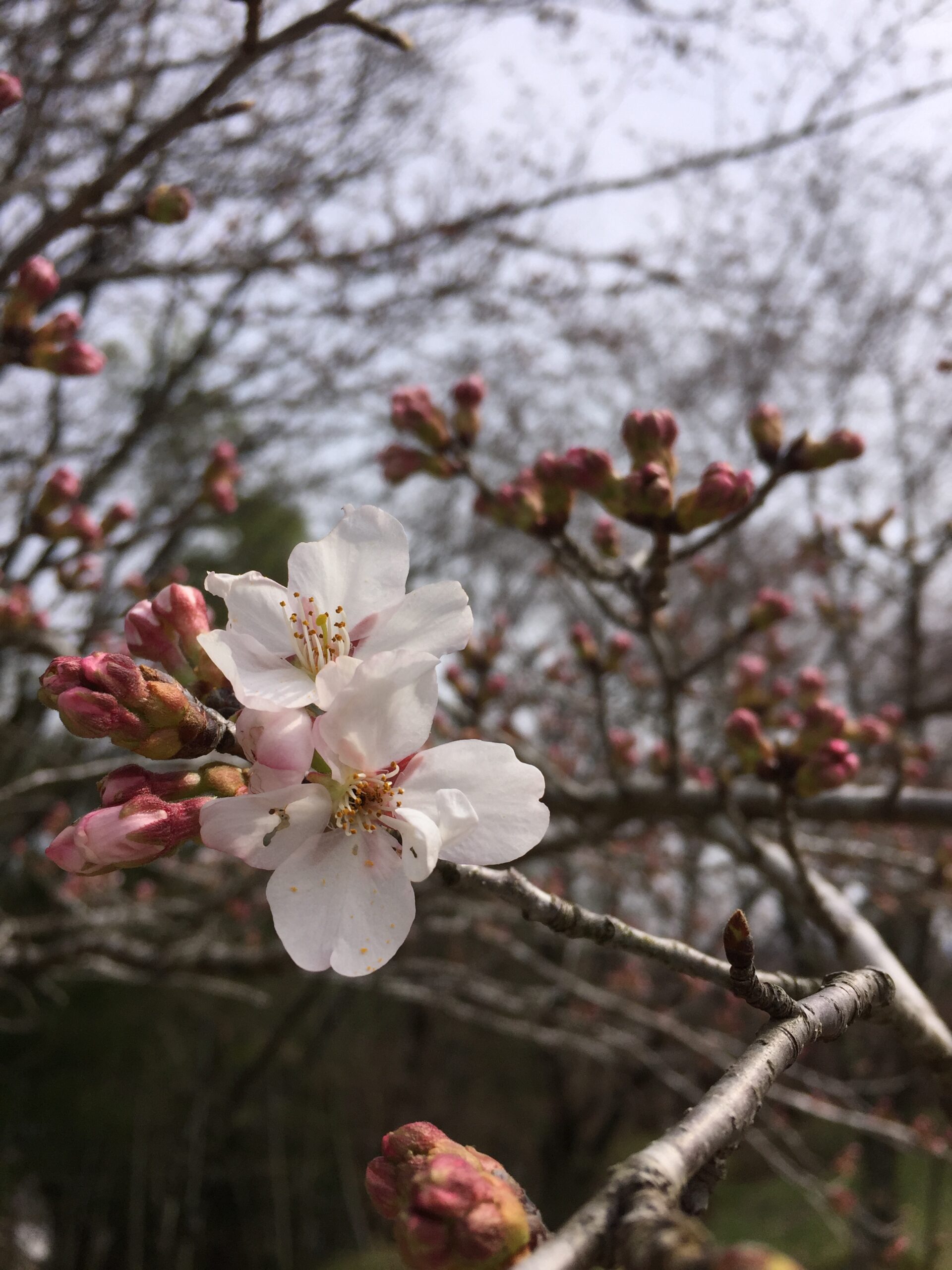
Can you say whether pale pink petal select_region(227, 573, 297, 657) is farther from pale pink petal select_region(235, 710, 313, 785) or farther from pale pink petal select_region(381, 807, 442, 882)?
pale pink petal select_region(381, 807, 442, 882)

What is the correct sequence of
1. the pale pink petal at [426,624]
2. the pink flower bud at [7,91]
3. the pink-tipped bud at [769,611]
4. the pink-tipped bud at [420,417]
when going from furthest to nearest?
the pink-tipped bud at [769,611] < the pink-tipped bud at [420,417] < the pink flower bud at [7,91] < the pale pink petal at [426,624]

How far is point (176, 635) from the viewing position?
946mm

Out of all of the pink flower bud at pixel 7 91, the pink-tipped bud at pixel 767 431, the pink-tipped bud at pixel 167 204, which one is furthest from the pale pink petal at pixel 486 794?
the pink flower bud at pixel 7 91

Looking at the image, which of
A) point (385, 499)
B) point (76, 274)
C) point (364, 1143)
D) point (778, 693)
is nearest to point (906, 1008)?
point (778, 693)

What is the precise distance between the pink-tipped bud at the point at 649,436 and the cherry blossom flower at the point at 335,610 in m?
0.78

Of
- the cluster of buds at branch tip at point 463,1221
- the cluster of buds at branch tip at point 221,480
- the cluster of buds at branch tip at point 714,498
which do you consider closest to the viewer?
the cluster of buds at branch tip at point 463,1221

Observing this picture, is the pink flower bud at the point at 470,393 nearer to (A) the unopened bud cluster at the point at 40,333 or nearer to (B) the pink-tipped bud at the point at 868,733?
(A) the unopened bud cluster at the point at 40,333

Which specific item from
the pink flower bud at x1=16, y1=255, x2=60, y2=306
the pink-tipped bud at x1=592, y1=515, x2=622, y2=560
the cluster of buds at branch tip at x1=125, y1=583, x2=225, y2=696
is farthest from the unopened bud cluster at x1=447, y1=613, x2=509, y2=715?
the cluster of buds at branch tip at x1=125, y1=583, x2=225, y2=696

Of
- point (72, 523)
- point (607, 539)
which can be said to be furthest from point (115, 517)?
point (607, 539)

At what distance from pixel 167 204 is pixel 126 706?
140 centimetres

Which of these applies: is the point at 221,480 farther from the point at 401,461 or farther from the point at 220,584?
the point at 220,584

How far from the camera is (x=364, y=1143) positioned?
9.27 metres

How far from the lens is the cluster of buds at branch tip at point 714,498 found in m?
1.51

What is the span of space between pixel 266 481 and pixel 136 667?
7.16 meters
